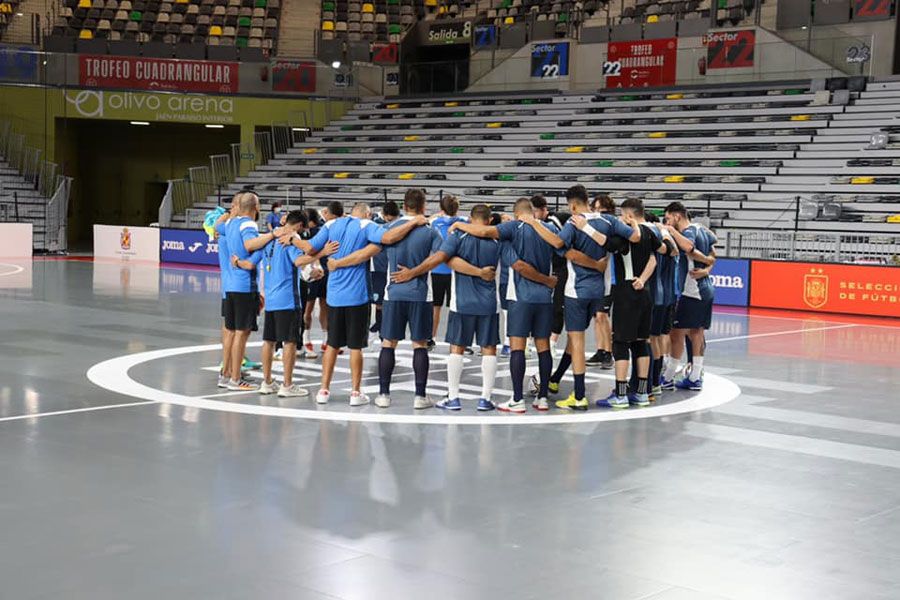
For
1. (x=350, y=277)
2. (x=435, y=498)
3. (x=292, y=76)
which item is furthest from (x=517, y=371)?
(x=292, y=76)

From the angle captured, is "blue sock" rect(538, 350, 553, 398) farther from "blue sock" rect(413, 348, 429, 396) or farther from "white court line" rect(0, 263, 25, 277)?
"white court line" rect(0, 263, 25, 277)

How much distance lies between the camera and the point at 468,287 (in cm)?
953

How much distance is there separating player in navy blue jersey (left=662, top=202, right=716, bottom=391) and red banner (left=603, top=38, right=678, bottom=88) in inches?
864

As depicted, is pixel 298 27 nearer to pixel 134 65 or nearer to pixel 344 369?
pixel 134 65

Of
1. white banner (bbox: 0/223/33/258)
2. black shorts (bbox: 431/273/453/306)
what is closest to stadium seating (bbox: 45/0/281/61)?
white banner (bbox: 0/223/33/258)

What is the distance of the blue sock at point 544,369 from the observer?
978cm

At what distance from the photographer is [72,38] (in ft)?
114

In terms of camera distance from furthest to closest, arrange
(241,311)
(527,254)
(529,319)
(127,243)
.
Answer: (127,243) → (241,311) → (529,319) → (527,254)

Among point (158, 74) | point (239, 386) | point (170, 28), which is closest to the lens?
point (239, 386)

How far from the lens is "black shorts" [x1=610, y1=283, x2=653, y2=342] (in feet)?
32.0

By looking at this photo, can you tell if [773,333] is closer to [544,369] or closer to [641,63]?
[544,369]

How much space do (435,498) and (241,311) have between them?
13.6ft

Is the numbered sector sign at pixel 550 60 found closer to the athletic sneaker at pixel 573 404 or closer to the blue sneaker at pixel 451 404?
the athletic sneaker at pixel 573 404

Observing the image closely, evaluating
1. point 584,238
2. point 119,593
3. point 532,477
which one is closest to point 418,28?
point 584,238
